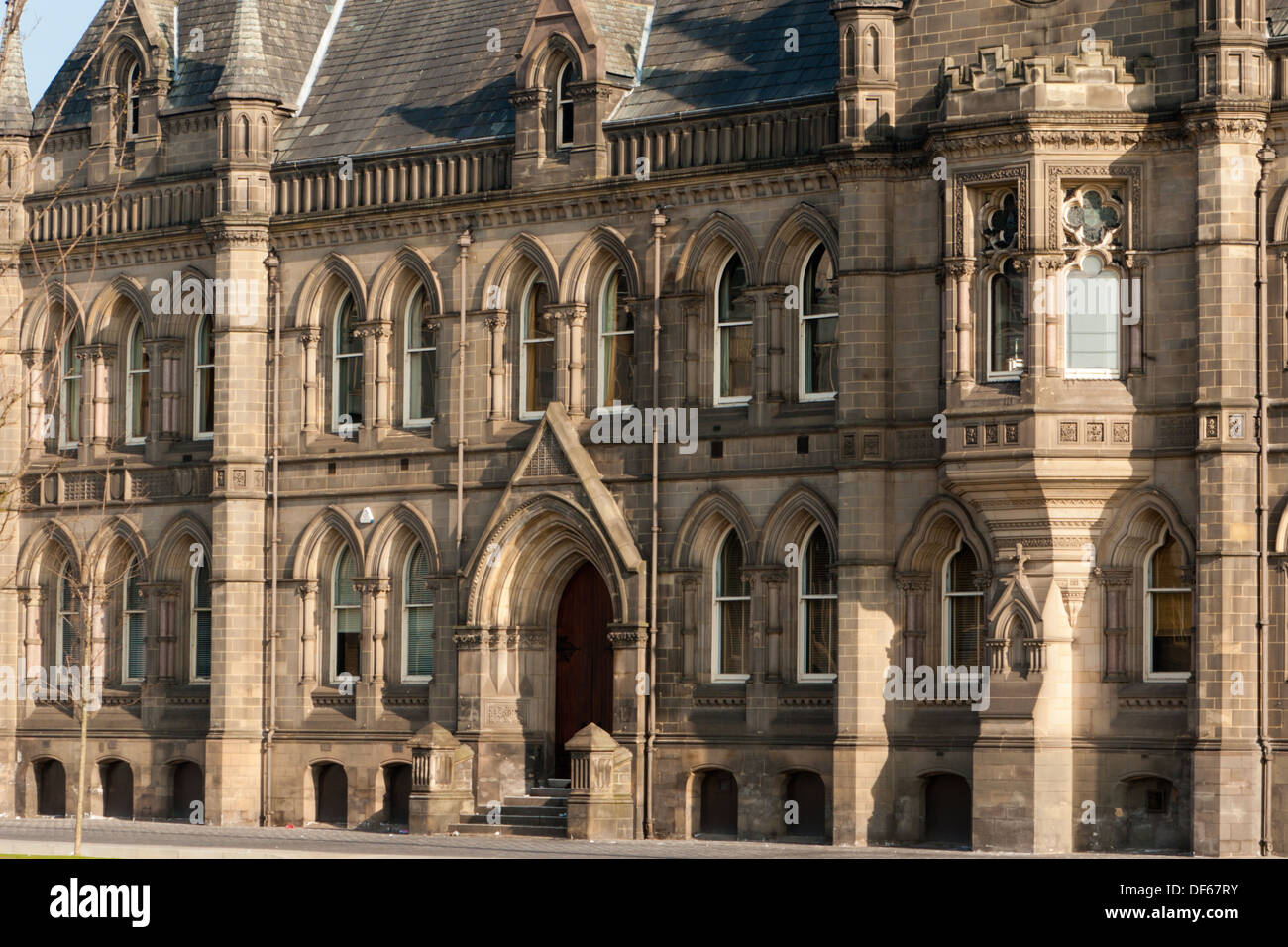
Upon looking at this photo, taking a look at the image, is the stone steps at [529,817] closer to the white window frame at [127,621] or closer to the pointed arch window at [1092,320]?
the white window frame at [127,621]

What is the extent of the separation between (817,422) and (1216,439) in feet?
21.2

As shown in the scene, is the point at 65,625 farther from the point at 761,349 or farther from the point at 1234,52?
the point at 1234,52

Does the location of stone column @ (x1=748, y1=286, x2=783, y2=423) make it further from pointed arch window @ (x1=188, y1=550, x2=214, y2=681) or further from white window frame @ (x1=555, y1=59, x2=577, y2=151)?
pointed arch window @ (x1=188, y1=550, x2=214, y2=681)

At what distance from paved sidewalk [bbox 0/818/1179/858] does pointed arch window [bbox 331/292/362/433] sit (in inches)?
279

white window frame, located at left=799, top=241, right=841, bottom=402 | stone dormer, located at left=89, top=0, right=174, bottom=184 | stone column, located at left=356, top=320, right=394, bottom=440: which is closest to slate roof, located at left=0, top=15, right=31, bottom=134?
stone dormer, located at left=89, top=0, right=174, bottom=184

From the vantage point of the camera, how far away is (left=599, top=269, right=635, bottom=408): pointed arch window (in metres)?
41.4

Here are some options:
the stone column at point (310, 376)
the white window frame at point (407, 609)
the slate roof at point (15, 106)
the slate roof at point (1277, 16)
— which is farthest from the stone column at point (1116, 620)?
the slate roof at point (15, 106)

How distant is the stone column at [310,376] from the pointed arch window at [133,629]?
4541 mm

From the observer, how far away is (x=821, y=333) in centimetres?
3909

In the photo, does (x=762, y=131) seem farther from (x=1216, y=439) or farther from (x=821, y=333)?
(x=1216, y=439)

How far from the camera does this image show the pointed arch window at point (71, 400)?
157 ft

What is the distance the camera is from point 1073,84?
116 ft

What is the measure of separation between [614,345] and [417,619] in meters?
5.88
